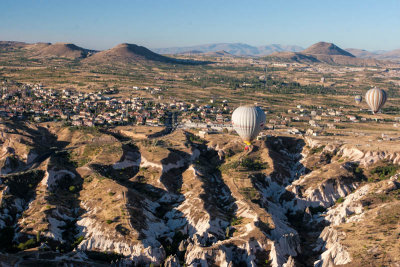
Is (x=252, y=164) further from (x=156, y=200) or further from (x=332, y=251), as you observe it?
(x=332, y=251)

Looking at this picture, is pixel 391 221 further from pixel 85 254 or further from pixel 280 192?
pixel 85 254

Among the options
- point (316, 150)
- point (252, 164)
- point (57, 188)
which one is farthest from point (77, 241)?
point (316, 150)

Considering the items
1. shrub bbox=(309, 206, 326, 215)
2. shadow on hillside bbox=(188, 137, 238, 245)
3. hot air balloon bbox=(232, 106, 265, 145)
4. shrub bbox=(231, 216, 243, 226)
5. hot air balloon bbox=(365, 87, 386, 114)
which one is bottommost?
shrub bbox=(309, 206, 326, 215)

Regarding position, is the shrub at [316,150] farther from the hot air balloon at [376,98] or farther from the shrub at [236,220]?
the shrub at [236,220]

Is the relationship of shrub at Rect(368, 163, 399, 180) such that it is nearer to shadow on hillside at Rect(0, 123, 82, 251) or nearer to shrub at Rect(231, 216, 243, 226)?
shrub at Rect(231, 216, 243, 226)

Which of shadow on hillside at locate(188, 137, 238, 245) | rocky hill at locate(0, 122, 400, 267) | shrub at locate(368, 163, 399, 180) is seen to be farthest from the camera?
shrub at locate(368, 163, 399, 180)

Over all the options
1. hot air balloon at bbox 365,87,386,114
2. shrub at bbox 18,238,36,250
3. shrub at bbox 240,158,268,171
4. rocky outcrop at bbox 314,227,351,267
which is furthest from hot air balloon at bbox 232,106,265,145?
shrub at bbox 18,238,36,250
